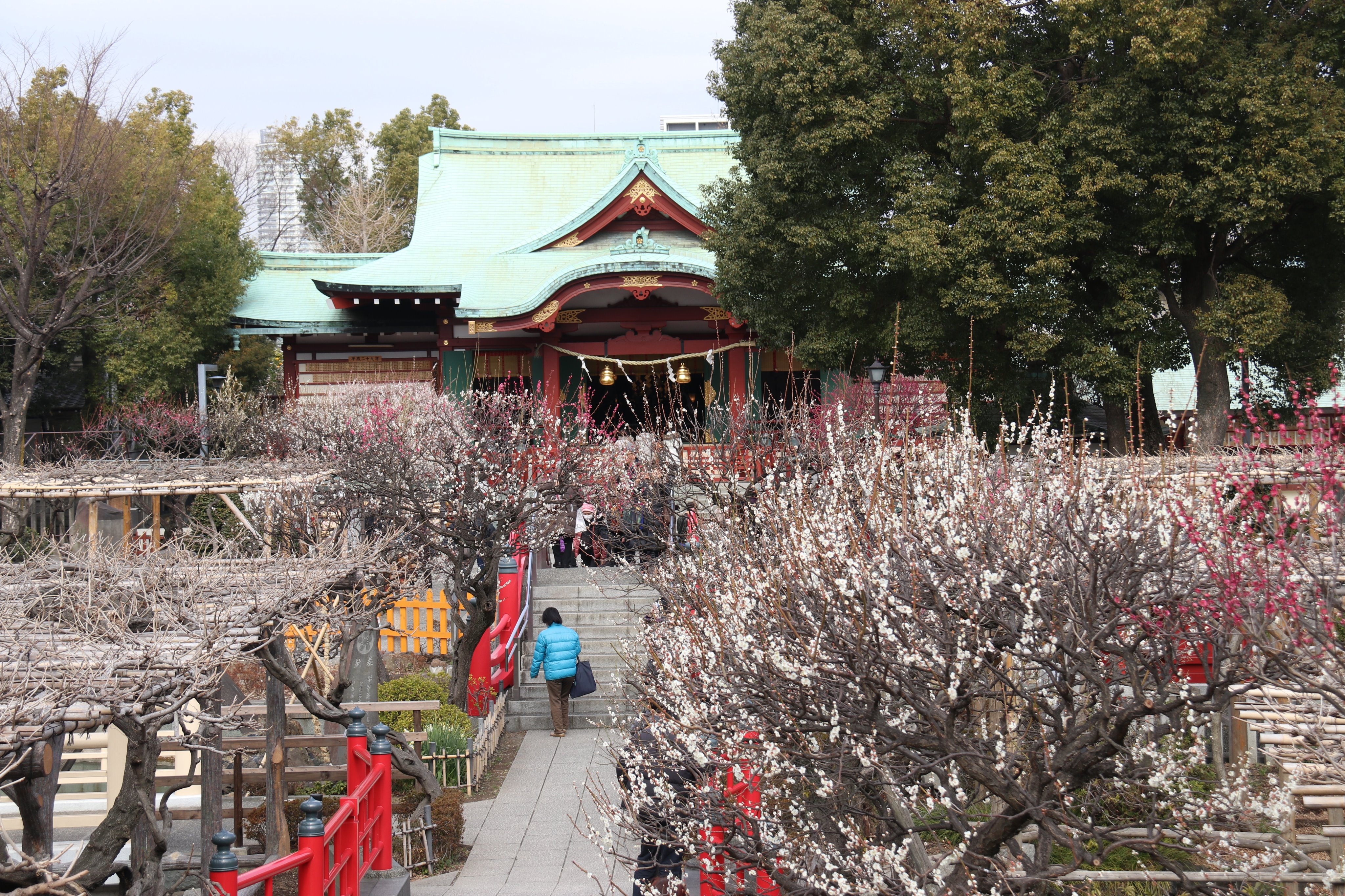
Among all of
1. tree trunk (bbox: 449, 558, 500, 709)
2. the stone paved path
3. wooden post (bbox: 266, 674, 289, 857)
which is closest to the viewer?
wooden post (bbox: 266, 674, 289, 857)

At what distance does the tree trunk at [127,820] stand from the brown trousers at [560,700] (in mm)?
6440

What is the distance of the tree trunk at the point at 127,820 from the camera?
4.95 metres

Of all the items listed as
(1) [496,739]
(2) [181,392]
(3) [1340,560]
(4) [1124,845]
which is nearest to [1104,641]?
(4) [1124,845]

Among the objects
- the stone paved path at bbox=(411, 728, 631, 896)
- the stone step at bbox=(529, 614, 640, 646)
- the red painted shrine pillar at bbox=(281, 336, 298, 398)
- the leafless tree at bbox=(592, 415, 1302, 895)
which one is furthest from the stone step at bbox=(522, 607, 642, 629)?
the red painted shrine pillar at bbox=(281, 336, 298, 398)

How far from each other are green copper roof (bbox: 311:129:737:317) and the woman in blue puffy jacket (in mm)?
8797

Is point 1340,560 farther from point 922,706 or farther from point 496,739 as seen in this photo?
point 496,739

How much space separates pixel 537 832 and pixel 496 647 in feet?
11.9

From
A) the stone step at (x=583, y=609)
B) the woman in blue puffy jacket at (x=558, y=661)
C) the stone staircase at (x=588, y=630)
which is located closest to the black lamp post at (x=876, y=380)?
the stone staircase at (x=588, y=630)

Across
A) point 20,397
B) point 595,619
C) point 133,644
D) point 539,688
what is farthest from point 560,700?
point 20,397

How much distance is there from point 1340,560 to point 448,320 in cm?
1834

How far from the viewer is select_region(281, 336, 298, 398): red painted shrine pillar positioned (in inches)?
874

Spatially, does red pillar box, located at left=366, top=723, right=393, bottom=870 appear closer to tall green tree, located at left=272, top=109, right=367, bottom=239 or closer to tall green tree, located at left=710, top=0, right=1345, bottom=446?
tall green tree, located at left=710, top=0, right=1345, bottom=446

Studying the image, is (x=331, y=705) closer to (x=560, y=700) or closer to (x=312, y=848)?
(x=312, y=848)

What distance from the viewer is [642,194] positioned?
20.8 meters
